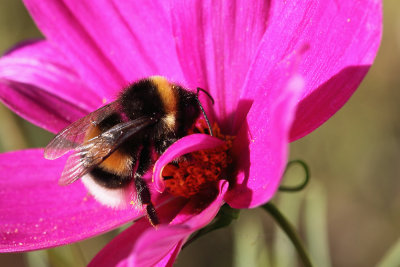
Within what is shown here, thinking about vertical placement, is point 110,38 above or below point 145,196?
above

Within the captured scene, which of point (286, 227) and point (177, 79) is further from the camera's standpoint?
point (177, 79)

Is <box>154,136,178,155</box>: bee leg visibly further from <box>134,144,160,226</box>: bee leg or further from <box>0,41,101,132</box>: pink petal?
<box>0,41,101,132</box>: pink petal

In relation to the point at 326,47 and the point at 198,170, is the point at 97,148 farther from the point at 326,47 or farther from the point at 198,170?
the point at 326,47

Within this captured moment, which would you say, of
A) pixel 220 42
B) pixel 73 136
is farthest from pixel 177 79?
pixel 73 136

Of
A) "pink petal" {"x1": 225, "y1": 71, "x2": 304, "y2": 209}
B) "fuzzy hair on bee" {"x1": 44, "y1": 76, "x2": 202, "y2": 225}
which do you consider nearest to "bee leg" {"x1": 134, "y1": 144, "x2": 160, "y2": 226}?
"fuzzy hair on bee" {"x1": 44, "y1": 76, "x2": 202, "y2": 225}

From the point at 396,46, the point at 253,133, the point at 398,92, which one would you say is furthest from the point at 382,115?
the point at 253,133

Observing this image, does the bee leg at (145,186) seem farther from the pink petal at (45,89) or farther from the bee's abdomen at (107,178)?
the pink petal at (45,89)
